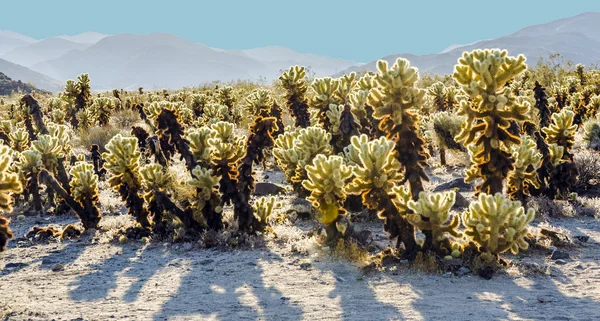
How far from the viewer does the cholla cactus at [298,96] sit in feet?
37.4

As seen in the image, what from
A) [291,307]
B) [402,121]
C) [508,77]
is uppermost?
[508,77]

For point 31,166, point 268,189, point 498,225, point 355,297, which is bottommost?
point 355,297

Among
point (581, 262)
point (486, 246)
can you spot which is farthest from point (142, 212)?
point (581, 262)

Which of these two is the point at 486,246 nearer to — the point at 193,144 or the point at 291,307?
the point at 291,307

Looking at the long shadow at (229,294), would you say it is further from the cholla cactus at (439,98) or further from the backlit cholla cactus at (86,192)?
the cholla cactus at (439,98)

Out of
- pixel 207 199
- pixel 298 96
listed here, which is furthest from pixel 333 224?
pixel 298 96

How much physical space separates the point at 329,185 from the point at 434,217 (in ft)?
4.03

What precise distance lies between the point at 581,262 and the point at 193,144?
4847 millimetres

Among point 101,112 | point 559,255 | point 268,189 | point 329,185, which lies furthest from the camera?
point 101,112

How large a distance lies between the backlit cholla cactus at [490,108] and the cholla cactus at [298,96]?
5.45 meters

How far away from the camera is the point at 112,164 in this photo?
284 inches

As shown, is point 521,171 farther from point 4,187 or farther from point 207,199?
point 4,187

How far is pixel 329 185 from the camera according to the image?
20.0 ft

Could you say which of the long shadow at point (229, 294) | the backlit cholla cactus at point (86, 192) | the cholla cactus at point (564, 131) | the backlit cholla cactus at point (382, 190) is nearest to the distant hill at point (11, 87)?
the backlit cholla cactus at point (86, 192)
